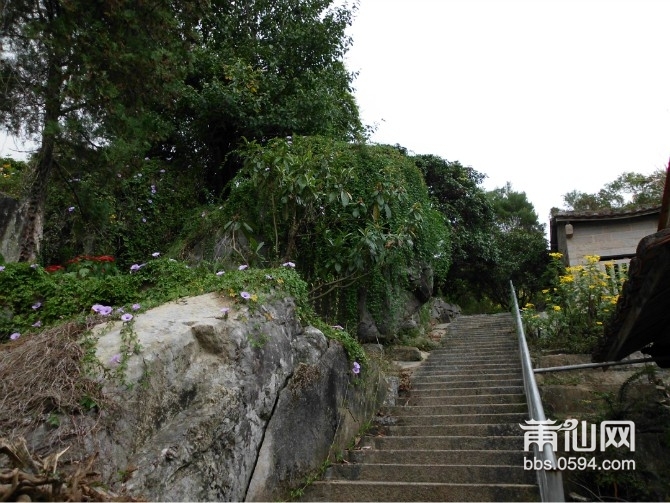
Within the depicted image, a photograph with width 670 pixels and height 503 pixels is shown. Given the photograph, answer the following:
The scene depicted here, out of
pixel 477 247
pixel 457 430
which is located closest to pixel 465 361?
pixel 457 430

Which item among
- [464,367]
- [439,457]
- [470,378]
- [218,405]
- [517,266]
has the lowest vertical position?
[439,457]

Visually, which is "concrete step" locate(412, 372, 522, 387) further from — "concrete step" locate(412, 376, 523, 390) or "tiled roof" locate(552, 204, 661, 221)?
"tiled roof" locate(552, 204, 661, 221)

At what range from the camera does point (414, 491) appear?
15.5ft

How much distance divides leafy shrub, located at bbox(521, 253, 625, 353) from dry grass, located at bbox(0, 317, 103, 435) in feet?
23.8

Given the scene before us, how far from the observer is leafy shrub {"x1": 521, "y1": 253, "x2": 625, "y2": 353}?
337 inches

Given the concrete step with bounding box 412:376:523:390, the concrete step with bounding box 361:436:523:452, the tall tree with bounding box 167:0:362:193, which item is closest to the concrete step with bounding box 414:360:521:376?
the concrete step with bounding box 412:376:523:390

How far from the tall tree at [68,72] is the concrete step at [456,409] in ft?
16.7

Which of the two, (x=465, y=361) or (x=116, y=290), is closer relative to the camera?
(x=116, y=290)

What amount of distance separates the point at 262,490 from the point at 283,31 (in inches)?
368

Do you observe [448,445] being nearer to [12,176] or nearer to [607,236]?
[12,176]

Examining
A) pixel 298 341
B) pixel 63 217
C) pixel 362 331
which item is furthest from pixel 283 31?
pixel 298 341

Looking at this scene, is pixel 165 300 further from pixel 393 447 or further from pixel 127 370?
pixel 393 447

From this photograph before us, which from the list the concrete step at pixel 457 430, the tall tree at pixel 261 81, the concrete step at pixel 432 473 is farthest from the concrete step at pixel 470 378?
the tall tree at pixel 261 81

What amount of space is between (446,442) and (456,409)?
3.25ft
